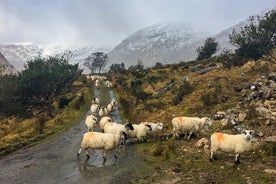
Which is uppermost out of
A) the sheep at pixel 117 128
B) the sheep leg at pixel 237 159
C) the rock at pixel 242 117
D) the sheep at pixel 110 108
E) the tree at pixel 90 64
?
the tree at pixel 90 64

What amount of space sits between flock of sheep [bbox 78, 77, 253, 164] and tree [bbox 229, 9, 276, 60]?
33.0 m

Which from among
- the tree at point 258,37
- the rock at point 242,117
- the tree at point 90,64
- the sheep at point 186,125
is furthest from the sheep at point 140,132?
the tree at point 90,64

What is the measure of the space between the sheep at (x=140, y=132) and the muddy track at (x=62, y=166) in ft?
3.94

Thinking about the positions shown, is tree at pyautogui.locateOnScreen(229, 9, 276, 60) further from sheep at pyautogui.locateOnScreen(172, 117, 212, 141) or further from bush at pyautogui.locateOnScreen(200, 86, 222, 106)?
sheep at pyautogui.locateOnScreen(172, 117, 212, 141)

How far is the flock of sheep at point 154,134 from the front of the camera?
1627 cm

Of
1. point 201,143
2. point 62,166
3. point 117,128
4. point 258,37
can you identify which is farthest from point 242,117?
point 258,37

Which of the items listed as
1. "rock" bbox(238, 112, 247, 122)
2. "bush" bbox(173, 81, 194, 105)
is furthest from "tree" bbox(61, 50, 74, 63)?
"rock" bbox(238, 112, 247, 122)

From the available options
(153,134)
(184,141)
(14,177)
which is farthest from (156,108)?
(14,177)

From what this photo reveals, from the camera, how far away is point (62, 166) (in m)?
18.8

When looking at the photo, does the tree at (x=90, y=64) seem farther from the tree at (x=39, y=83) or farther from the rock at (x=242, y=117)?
the rock at (x=242, y=117)

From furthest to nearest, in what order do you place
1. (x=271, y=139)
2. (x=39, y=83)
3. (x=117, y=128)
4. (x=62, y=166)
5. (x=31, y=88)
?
(x=39, y=83), (x=31, y=88), (x=117, y=128), (x=62, y=166), (x=271, y=139)

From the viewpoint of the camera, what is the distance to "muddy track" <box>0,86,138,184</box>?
53.4 ft

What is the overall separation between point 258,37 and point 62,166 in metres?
43.0

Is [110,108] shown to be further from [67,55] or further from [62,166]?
[67,55]
